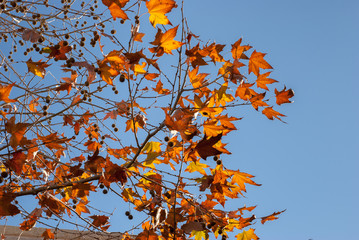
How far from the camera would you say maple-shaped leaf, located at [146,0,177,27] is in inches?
80.4

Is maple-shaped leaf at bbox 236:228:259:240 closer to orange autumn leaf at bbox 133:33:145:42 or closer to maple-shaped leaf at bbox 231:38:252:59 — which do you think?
maple-shaped leaf at bbox 231:38:252:59

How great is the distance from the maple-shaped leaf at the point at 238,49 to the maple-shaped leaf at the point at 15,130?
145cm

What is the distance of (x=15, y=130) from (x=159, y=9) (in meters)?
1.09

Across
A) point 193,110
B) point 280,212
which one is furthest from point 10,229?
point 280,212

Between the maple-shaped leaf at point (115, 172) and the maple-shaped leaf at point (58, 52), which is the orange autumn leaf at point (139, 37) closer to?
the maple-shaped leaf at point (58, 52)

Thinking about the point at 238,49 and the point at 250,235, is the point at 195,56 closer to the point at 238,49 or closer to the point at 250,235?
the point at 238,49

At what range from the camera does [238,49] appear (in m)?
2.42

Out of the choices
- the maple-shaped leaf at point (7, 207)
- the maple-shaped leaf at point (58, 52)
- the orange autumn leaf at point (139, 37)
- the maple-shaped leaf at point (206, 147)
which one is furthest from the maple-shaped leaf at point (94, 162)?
the orange autumn leaf at point (139, 37)

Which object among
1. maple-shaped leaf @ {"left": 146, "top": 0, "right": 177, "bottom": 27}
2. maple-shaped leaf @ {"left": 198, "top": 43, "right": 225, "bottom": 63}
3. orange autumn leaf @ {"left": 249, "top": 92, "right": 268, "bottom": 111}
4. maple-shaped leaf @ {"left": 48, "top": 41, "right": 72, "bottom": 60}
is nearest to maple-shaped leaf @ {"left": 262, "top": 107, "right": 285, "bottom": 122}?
orange autumn leaf @ {"left": 249, "top": 92, "right": 268, "bottom": 111}

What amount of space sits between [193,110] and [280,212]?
917mm

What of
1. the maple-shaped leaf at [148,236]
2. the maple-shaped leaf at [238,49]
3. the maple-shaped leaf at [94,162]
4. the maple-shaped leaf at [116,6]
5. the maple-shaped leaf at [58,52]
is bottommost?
the maple-shaped leaf at [148,236]

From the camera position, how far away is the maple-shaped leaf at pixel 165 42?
208 cm

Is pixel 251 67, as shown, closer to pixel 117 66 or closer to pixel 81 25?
pixel 117 66

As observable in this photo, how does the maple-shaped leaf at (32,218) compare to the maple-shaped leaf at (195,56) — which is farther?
the maple-shaped leaf at (32,218)
